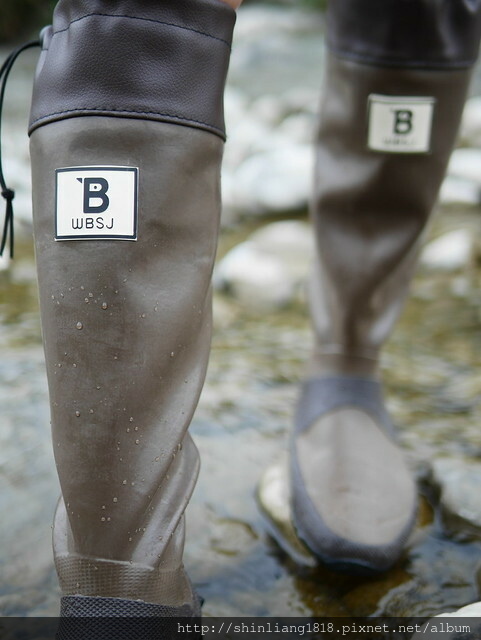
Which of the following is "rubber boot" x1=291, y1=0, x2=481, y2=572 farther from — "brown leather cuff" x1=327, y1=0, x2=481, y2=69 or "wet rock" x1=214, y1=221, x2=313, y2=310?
"wet rock" x1=214, y1=221, x2=313, y2=310

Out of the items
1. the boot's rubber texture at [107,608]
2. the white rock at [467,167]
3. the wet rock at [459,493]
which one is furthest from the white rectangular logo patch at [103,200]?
the white rock at [467,167]

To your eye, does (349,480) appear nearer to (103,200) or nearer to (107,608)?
(107,608)

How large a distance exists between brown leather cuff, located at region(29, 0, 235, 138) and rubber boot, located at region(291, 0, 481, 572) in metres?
0.44

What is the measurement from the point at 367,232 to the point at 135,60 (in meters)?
0.61

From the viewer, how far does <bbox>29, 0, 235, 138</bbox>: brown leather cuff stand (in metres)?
0.63

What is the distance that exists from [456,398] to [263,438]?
47cm

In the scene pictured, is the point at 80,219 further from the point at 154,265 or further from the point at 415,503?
the point at 415,503

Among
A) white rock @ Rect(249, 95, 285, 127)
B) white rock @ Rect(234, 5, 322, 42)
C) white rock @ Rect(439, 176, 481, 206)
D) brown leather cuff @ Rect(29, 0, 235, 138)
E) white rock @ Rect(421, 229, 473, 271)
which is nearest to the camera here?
brown leather cuff @ Rect(29, 0, 235, 138)

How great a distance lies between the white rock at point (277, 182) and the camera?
327cm

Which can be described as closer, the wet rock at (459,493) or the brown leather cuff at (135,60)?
the brown leather cuff at (135,60)

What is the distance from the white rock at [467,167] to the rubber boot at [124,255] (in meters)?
2.75

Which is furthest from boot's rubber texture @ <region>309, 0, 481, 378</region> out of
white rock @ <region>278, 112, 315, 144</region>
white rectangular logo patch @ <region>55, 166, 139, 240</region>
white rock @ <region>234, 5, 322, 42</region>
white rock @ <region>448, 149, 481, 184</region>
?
white rock @ <region>234, 5, 322, 42</region>

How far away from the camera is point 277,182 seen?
3.35 m

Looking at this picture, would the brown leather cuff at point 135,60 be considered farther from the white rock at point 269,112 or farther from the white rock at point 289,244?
the white rock at point 269,112
